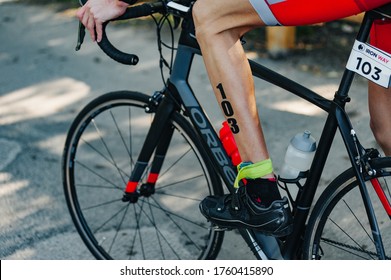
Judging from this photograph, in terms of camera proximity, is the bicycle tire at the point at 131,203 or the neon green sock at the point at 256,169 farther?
the bicycle tire at the point at 131,203

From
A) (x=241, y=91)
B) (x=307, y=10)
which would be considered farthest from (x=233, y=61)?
(x=307, y=10)

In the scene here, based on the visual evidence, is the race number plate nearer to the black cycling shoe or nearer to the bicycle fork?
the black cycling shoe

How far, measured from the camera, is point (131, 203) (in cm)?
405

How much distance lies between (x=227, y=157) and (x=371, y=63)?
0.81 metres

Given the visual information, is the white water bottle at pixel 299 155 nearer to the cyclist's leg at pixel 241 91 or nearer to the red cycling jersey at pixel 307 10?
the cyclist's leg at pixel 241 91

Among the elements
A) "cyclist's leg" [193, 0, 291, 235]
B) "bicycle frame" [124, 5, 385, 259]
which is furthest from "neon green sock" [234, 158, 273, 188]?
"bicycle frame" [124, 5, 385, 259]

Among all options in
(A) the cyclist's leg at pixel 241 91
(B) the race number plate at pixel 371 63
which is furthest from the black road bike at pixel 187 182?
(A) the cyclist's leg at pixel 241 91

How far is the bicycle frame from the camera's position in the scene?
295cm

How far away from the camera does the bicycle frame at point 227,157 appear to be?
9.67ft

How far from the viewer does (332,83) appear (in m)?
5.79

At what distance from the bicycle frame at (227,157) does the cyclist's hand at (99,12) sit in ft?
0.94
